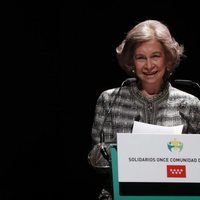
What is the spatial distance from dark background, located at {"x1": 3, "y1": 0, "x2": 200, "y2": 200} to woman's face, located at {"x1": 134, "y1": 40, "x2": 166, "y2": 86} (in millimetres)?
802

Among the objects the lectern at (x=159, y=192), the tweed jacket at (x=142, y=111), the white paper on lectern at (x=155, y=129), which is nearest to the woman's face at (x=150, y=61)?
the tweed jacket at (x=142, y=111)

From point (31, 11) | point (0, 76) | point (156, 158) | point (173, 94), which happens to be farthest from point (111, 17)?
point (156, 158)

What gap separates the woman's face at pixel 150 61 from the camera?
1871mm

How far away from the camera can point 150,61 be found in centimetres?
188

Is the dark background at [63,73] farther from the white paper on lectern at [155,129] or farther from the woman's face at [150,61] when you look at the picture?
the white paper on lectern at [155,129]

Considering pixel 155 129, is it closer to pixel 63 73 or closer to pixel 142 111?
pixel 142 111

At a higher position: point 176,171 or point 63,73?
point 63,73

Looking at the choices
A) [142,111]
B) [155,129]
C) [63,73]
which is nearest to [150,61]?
[142,111]

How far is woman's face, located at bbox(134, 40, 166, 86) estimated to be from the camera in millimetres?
1871

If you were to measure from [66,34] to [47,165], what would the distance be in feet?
2.52

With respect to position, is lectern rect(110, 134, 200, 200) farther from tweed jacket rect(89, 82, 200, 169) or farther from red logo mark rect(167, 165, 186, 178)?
tweed jacket rect(89, 82, 200, 169)

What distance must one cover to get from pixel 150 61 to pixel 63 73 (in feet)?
3.02

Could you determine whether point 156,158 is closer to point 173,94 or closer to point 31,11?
point 173,94

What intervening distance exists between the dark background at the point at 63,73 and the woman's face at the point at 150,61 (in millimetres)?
802
